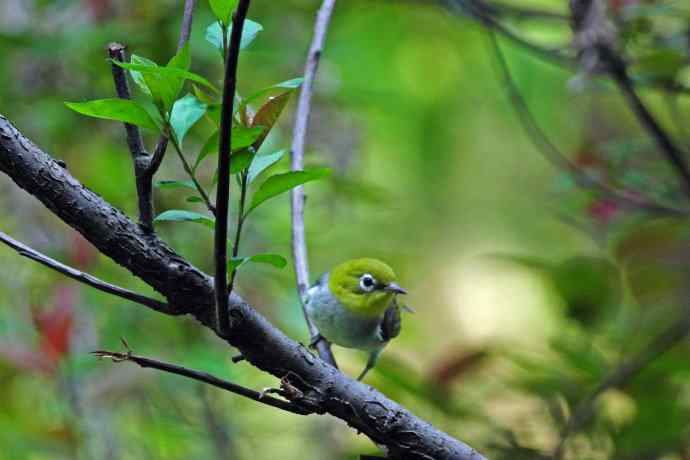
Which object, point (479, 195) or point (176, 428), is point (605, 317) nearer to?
point (176, 428)

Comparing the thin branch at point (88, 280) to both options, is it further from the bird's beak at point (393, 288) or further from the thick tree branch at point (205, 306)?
the bird's beak at point (393, 288)

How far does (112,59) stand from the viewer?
0.82 meters

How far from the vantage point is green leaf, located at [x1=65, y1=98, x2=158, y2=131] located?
2.64 ft

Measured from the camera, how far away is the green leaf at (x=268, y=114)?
0.89 m

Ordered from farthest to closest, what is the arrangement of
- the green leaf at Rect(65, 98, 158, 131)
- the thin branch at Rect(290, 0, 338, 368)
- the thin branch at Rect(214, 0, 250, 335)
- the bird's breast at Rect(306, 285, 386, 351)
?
the bird's breast at Rect(306, 285, 386, 351), the thin branch at Rect(290, 0, 338, 368), the green leaf at Rect(65, 98, 158, 131), the thin branch at Rect(214, 0, 250, 335)

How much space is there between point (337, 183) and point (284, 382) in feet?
5.10

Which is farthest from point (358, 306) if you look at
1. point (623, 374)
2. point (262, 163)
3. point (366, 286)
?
point (262, 163)

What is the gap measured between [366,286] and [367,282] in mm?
10

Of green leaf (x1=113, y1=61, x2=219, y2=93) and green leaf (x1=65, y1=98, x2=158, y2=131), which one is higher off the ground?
green leaf (x1=113, y1=61, x2=219, y2=93)

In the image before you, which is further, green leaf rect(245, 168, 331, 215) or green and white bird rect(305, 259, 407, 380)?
green and white bird rect(305, 259, 407, 380)

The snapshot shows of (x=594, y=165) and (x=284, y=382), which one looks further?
(x=594, y=165)

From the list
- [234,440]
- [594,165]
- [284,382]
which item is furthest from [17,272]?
[284,382]

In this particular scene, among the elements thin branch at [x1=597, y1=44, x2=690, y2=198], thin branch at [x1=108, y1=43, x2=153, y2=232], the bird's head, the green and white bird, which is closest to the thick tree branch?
thin branch at [x1=108, y1=43, x2=153, y2=232]

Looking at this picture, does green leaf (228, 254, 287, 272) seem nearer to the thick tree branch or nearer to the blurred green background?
the thick tree branch
